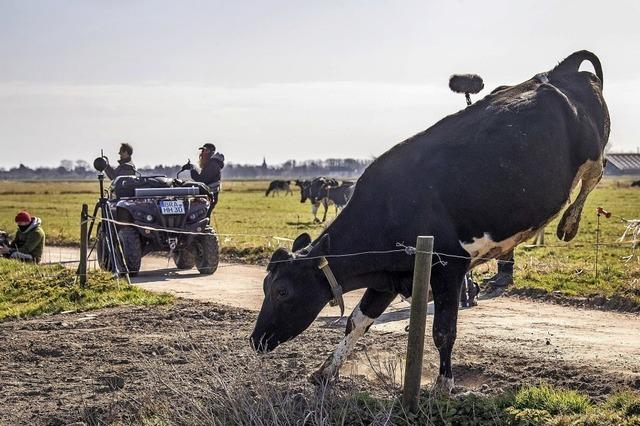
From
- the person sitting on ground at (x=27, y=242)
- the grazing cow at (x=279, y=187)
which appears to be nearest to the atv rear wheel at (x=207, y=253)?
the person sitting on ground at (x=27, y=242)

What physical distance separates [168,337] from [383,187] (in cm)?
387

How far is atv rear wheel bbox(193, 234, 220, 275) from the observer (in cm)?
1711

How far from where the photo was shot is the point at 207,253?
1716 cm

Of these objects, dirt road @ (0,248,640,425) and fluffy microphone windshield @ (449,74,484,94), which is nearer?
dirt road @ (0,248,640,425)

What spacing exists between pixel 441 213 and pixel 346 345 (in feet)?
4.97

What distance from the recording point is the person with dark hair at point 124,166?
18016 millimetres

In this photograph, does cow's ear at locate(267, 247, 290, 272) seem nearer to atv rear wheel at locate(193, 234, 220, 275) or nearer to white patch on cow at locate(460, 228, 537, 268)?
white patch on cow at locate(460, 228, 537, 268)

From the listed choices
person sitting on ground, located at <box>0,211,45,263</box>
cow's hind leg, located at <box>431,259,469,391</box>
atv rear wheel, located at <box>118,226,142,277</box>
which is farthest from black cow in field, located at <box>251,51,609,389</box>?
person sitting on ground, located at <box>0,211,45,263</box>

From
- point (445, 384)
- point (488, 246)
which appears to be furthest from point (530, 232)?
point (445, 384)

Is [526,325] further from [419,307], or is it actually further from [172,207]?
[172,207]

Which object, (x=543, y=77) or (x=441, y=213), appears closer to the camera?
(x=441, y=213)

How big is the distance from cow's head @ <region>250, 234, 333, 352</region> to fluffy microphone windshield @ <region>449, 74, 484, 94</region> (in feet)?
14.8

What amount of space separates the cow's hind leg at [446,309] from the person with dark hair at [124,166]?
11350 millimetres

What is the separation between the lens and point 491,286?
46.6 feet
